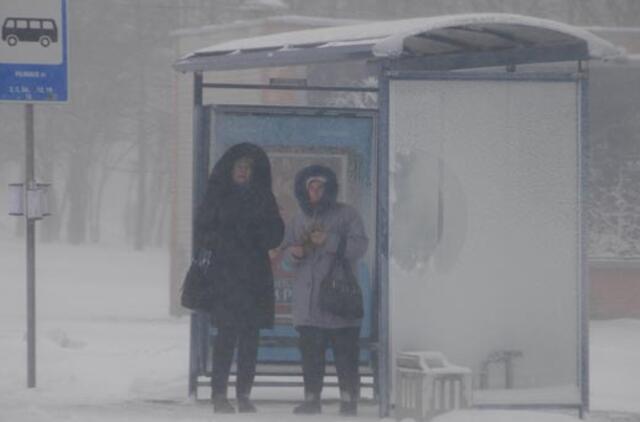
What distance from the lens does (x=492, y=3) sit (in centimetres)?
4838

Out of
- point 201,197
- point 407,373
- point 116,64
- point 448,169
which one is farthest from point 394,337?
point 116,64

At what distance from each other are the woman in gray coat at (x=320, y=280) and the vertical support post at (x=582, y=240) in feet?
4.76

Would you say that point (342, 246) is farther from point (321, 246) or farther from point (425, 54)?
point (425, 54)

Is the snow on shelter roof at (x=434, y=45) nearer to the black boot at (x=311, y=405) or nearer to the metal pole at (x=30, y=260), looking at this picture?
the metal pole at (x=30, y=260)

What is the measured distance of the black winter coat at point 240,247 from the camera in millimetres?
11992

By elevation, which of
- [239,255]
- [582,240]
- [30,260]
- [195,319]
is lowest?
[195,319]

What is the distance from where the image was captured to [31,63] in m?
13.2

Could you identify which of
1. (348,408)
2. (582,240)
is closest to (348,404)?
(348,408)

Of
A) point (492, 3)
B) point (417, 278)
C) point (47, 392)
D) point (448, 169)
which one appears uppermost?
point (492, 3)

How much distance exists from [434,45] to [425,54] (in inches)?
4.3

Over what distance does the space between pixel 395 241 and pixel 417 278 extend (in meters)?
0.28

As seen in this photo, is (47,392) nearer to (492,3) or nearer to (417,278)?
(417,278)

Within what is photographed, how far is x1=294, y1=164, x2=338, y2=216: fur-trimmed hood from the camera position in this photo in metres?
12.2

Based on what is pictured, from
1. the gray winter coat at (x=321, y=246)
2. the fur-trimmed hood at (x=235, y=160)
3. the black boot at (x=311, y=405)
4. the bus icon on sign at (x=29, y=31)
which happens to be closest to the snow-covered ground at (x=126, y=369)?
the black boot at (x=311, y=405)
